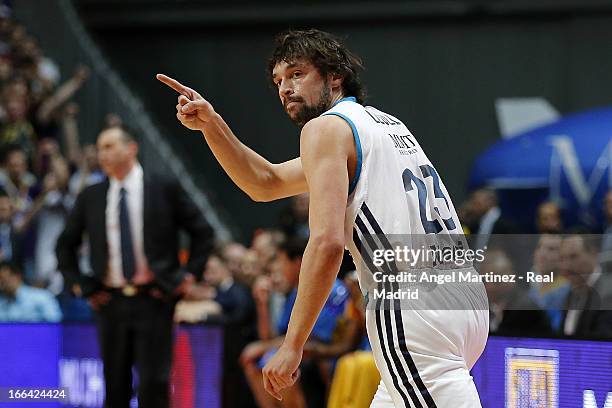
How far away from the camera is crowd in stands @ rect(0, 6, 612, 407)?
21.2 feet

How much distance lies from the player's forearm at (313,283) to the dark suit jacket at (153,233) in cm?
364

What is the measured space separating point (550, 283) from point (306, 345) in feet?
6.09

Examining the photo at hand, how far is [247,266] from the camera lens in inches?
423

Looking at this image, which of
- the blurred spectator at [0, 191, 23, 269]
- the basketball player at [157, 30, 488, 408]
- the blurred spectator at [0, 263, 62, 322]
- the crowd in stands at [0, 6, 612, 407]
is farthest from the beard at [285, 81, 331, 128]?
the blurred spectator at [0, 191, 23, 269]

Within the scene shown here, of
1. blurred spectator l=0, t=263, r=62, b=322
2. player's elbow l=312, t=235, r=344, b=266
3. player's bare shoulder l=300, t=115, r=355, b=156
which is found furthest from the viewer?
blurred spectator l=0, t=263, r=62, b=322

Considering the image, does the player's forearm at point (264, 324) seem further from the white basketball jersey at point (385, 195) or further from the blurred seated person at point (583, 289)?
the white basketball jersey at point (385, 195)

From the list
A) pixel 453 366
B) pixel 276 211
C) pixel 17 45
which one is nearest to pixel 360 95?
pixel 453 366

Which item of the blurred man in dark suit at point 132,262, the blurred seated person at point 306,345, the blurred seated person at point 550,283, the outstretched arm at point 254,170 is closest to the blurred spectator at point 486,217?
the blurred seated person at point 306,345

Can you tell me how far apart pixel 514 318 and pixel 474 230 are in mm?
4129

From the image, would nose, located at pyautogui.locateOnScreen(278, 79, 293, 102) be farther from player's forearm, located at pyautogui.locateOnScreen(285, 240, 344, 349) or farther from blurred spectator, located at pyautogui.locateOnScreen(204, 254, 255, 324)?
blurred spectator, located at pyautogui.locateOnScreen(204, 254, 255, 324)

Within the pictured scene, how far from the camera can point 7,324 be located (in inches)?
280

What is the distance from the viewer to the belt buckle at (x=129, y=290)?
23.1 ft

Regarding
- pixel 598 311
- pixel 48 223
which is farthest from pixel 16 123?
pixel 598 311

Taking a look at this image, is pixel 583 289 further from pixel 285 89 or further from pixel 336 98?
pixel 285 89
